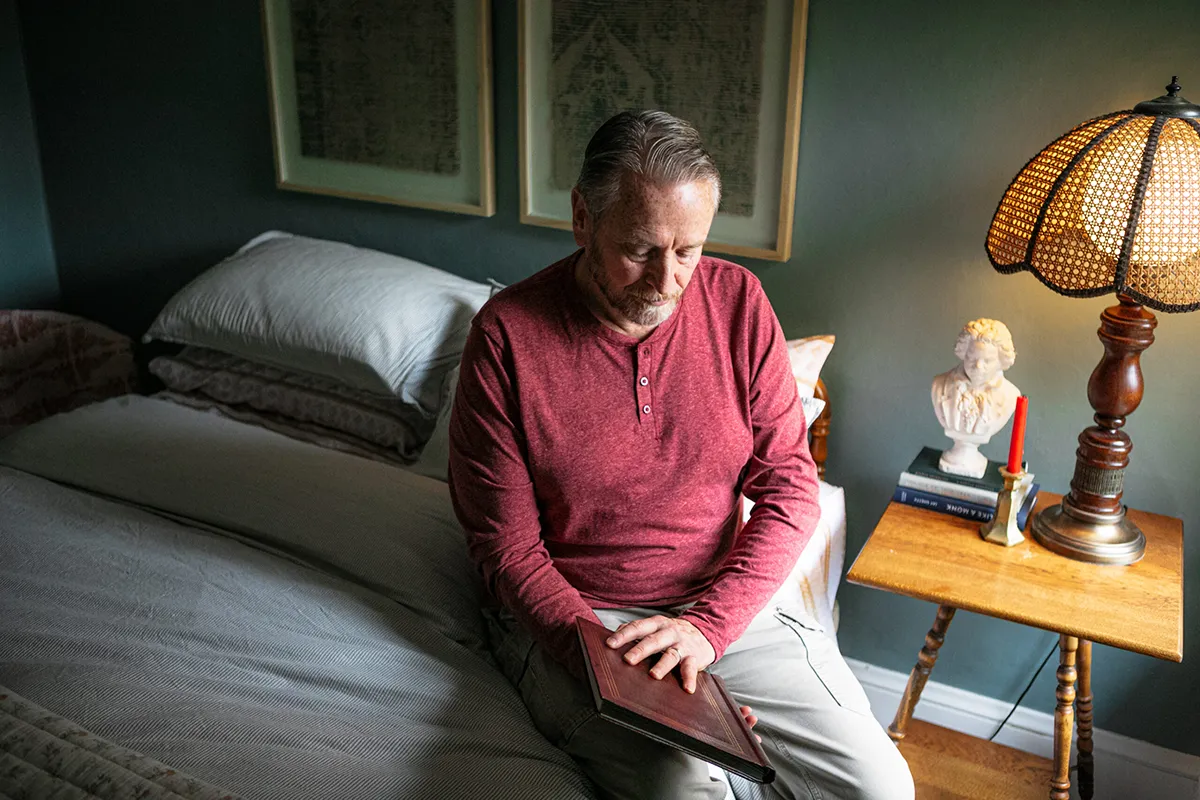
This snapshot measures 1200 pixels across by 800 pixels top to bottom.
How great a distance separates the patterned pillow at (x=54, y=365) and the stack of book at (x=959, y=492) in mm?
2186

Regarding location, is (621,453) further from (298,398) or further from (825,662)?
(298,398)

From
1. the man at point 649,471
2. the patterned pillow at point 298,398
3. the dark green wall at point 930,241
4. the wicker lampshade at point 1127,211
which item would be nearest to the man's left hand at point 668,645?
the man at point 649,471

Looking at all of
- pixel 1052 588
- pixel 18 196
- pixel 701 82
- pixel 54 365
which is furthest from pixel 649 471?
pixel 18 196

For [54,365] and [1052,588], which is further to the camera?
[54,365]

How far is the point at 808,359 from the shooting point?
76.0 inches

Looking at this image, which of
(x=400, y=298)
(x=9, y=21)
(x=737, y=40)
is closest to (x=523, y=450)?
(x=400, y=298)

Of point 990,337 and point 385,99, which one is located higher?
point 385,99

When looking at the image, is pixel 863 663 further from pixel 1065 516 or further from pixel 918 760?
pixel 1065 516

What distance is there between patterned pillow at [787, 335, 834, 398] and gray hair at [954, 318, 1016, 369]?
27cm

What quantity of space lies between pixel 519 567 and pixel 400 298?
Answer: 0.92 meters

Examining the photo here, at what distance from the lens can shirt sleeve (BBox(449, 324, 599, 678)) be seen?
1472mm

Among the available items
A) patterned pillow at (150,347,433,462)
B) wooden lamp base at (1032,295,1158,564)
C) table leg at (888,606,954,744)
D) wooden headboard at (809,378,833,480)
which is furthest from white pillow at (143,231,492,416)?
wooden lamp base at (1032,295,1158,564)

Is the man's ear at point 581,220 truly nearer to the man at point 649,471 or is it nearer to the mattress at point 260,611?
the man at point 649,471

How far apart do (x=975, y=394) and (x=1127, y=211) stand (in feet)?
1.44
